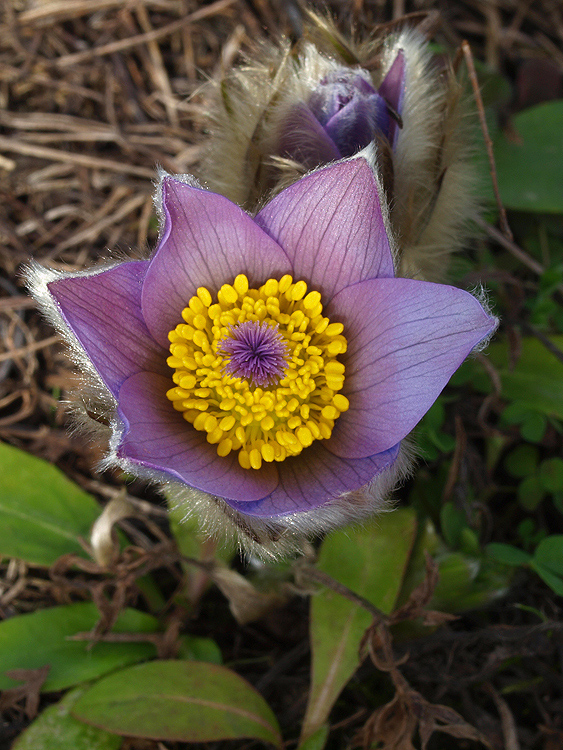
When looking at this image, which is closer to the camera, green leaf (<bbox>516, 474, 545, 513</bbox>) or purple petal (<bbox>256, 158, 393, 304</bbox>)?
purple petal (<bbox>256, 158, 393, 304</bbox>)

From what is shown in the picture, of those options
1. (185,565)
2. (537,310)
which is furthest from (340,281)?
(185,565)

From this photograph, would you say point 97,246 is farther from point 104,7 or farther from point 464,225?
point 464,225

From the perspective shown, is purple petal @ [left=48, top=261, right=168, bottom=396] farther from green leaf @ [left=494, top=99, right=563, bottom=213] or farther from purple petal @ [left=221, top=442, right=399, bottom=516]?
green leaf @ [left=494, top=99, right=563, bottom=213]

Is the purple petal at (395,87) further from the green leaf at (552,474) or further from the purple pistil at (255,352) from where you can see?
the green leaf at (552,474)

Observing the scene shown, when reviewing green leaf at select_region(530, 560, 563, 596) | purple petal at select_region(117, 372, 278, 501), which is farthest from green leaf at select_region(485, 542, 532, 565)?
purple petal at select_region(117, 372, 278, 501)

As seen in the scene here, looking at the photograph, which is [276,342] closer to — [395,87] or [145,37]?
[395,87]

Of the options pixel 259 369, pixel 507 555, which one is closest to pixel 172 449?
pixel 259 369
